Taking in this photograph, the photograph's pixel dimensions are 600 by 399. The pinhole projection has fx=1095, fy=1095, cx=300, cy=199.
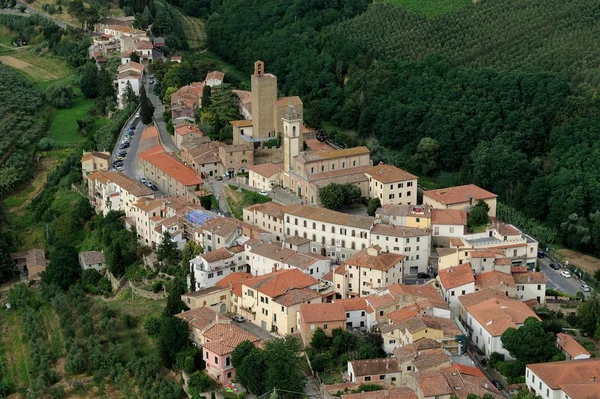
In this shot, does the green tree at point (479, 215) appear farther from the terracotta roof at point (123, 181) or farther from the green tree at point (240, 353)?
the terracotta roof at point (123, 181)

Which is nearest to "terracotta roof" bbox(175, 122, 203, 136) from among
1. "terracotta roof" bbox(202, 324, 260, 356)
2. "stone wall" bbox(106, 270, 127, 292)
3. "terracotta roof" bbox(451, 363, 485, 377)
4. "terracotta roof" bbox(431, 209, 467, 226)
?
"stone wall" bbox(106, 270, 127, 292)

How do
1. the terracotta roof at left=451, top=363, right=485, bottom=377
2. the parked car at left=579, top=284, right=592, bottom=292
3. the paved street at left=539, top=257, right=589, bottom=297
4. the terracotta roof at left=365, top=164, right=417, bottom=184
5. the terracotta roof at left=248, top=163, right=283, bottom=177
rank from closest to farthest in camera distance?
the terracotta roof at left=451, top=363, right=485, bottom=377 < the paved street at left=539, top=257, right=589, bottom=297 < the parked car at left=579, top=284, right=592, bottom=292 < the terracotta roof at left=365, top=164, right=417, bottom=184 < the terracotta roof at left=248, top=163, right=283, bottom=177

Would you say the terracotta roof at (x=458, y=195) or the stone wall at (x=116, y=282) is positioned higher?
the terracotta roof at (x=458, y=195)

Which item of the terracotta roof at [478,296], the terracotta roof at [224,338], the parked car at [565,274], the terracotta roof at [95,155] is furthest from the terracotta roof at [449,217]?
the terracotta roof at [95,155]

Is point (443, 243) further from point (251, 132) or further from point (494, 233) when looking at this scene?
point (251, 132)

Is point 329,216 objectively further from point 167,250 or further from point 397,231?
point 167,250

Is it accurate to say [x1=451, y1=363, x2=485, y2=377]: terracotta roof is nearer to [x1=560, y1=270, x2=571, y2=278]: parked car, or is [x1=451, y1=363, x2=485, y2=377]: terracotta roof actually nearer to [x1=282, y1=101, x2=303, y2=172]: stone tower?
[x1=560, y1=270, x2=571, y2=278]: parked car

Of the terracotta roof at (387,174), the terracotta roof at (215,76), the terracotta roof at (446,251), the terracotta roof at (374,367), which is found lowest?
the terracotta roof at (374,367)
